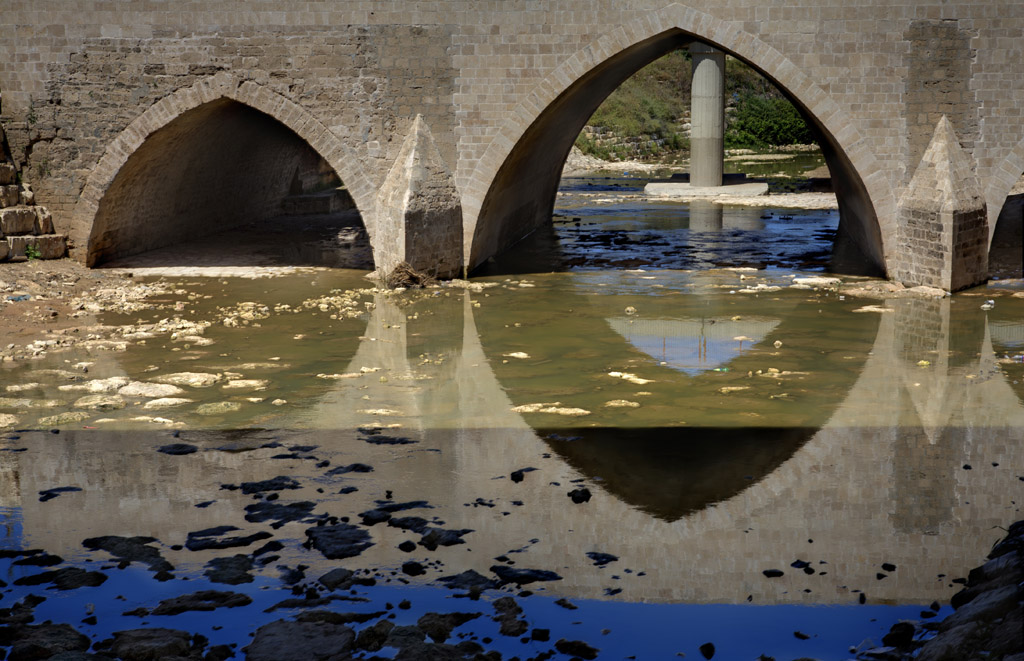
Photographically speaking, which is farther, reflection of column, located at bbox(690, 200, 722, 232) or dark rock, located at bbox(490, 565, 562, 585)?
reflection of column, located at bbox(690, 200, 722, 232)

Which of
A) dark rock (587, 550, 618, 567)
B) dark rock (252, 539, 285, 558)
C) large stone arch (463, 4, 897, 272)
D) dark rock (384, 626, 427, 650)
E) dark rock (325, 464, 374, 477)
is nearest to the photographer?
dark rock (384, 626, 427, 650)

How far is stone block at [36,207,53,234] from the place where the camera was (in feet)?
47.5

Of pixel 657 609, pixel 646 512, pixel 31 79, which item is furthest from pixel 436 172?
pixel 657 609

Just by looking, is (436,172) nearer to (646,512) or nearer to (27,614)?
(646,512)

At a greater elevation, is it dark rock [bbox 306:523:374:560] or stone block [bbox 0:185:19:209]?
stone block [bbox 0:185:19:209]

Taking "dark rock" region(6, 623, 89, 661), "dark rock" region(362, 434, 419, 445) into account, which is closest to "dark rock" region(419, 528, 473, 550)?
"dark rock" region(362, 434, 419, 445)

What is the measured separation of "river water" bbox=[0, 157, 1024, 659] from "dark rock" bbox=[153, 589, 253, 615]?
A: 0.23ft

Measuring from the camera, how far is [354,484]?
6.82m

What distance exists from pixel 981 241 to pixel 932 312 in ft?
6.12

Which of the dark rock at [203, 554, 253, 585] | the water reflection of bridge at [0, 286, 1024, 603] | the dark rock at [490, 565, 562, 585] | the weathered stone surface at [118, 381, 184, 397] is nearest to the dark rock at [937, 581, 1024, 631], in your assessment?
the water reflection of bridge at [0, 286, 1024, 603]

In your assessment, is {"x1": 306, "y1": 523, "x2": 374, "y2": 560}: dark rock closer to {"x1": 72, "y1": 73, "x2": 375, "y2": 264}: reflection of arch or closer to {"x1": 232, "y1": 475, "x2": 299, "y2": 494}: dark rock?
{"x1": 232, "y1": 475, "x2": 299, "y2": 494}: dark rock

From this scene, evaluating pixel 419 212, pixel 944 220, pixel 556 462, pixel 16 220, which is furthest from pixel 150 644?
pixel 16 220

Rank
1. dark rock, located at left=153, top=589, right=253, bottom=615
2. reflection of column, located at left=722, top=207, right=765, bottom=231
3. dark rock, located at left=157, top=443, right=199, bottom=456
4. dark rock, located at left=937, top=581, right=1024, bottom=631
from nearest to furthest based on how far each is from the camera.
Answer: dark rock, located at left=937, top=581, right=1024, bottom=631
dark rock, located at left=153, top=589, right=253, bottom=615
dark rock, located at left=157, top=443, right=199, bottom=456
reflection of column, located at left=722, top=207, right=765, bottom=231

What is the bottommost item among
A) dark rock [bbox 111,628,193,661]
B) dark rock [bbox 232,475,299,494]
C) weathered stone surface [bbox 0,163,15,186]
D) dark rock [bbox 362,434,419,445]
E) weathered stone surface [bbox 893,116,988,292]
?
dark rock [bbox 111,628,193,661]
